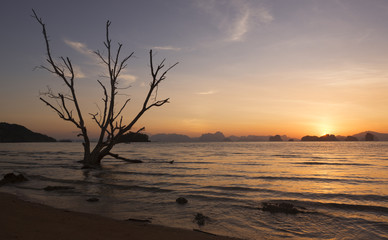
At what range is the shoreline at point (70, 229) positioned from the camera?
5035mm

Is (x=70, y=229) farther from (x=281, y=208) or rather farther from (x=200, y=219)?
(x=281, y=208)

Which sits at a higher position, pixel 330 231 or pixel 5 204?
pixel 5 204

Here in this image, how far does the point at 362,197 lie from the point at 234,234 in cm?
874

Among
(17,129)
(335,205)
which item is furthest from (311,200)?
(17,129)

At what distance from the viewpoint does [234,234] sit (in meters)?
6.76

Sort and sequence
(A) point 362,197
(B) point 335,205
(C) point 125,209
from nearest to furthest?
(C) point 125,209
(B) point 335,205
(A) point 362,197

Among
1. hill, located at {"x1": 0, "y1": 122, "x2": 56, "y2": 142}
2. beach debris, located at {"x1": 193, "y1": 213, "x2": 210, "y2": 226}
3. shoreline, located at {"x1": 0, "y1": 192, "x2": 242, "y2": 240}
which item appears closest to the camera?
shoreline, located at {"x1": 0, "y1": 192, "x2": 242, "y2": 240}

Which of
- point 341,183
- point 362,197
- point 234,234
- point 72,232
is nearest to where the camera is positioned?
point 72,232

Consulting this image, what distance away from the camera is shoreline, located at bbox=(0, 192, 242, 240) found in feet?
16.5

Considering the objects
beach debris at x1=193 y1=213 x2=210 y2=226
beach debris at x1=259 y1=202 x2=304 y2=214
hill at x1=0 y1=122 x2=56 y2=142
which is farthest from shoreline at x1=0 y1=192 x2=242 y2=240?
hill at x1=0 y1=122 x2=56 y2=142

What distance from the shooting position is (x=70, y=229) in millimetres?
5516

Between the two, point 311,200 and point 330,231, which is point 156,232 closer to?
point 330,231

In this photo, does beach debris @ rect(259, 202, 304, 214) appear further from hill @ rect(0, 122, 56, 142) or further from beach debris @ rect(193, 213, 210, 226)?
hill @ rect(0, 122, 56, 142)

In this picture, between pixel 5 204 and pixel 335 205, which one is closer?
pixel 5 204
